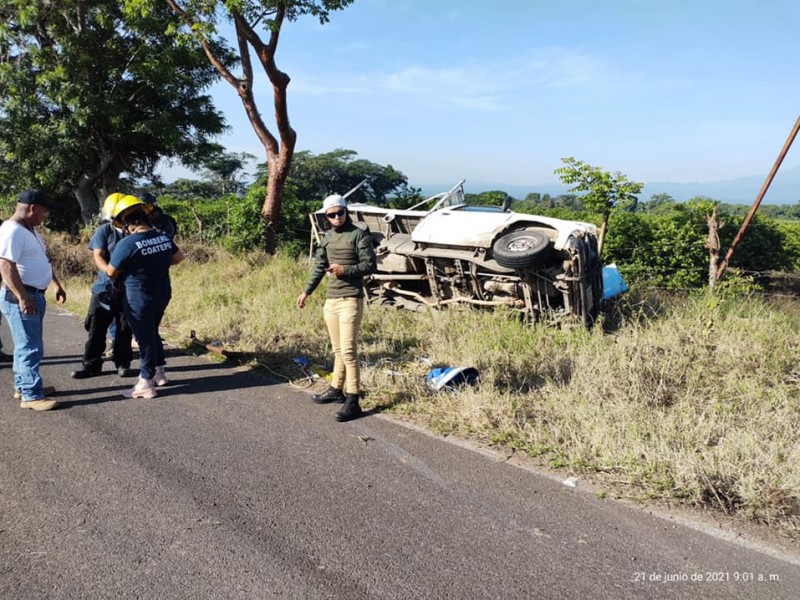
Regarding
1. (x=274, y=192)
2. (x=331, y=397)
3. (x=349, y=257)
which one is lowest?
(x=331, y=397)

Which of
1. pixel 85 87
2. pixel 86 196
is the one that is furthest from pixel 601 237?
pixel 86 196

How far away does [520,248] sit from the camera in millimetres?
6891

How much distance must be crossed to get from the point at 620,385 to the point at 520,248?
8.12ft

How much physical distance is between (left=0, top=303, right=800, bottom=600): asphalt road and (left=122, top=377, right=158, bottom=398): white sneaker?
568 mm

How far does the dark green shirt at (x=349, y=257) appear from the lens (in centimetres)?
475

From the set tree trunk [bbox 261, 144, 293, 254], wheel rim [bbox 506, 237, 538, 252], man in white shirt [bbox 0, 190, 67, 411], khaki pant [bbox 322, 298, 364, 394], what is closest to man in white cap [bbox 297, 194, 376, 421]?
khaki pant [bbox 322, 298, 364, 394]

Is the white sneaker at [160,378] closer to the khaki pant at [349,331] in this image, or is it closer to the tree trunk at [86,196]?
the khaki pant at [349,331]

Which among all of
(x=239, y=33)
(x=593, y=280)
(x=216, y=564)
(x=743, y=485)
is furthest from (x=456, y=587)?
(x=239, y=33)

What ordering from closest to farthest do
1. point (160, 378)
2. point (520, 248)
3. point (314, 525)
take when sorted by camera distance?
point (314, 525)
point (160, 378)
point (520, 248)

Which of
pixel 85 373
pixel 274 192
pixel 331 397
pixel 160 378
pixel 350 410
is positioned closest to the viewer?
pixel 350 410

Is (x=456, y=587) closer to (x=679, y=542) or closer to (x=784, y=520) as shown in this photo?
(x=679, y=542)

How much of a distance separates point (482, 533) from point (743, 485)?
5.28 ft

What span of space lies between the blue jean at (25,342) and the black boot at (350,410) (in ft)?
8.53

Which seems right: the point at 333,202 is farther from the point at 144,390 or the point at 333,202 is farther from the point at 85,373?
the point at 85,373
